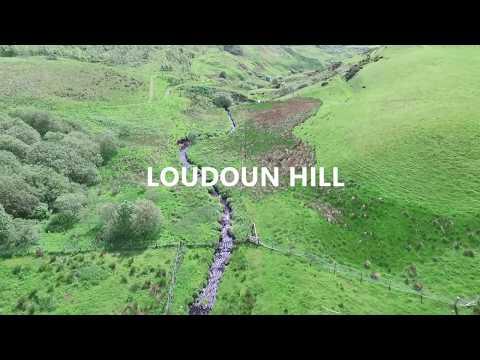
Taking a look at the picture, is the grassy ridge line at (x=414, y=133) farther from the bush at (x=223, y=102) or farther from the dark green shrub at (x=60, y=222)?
the dark green shrub at (x=60, y=222)

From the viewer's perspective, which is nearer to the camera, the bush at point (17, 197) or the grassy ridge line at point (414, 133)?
the bush at point (17, 197)

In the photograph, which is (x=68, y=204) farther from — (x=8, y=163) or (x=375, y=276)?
(x=375, y=276)

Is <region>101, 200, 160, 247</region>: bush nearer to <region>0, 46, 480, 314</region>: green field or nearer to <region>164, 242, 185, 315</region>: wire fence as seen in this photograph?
<region>0, 46, 480, 314</region>: green field

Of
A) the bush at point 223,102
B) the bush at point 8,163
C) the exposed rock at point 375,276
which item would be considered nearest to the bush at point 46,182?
the bush at point 8,163

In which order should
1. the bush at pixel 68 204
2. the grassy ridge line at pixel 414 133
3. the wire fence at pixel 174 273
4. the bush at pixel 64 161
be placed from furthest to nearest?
the bush at pixel 64 161, the bush at pixel 68 204, the grassy ridge line at pixel 414 133, the wire fence at pixel 174 273

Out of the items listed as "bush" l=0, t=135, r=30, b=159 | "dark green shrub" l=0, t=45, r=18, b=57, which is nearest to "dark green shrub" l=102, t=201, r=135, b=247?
"bush" l=0, t=135, r=30, b=159

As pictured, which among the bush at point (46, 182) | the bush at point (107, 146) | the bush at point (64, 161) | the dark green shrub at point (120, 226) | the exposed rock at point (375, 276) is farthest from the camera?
the bush at point (107, 146)

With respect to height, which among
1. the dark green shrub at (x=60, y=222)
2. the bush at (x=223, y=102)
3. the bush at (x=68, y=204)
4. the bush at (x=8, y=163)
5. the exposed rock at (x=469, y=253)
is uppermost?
the bush at (x=223, y=102)

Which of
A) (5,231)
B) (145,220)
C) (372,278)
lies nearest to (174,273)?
(145,220)
